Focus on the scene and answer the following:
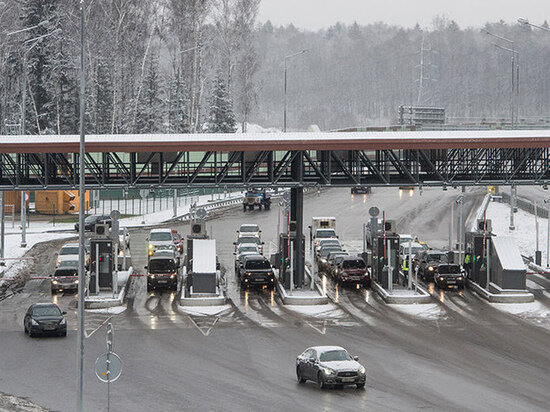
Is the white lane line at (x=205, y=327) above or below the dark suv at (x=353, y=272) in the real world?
below

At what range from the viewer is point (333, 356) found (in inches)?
1161

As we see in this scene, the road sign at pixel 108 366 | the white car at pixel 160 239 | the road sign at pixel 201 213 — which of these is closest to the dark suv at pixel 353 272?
the road sign at pixel 201 213

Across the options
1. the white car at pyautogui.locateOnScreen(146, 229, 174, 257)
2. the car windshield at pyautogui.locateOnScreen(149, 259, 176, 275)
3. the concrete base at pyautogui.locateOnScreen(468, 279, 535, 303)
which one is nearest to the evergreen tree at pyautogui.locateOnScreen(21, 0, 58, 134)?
the white car at pyautogui.locateOnScreen(146, 229, 174, 257)

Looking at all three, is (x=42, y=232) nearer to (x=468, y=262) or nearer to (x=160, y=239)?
(x=160, y=239)

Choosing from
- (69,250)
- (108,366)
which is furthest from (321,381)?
(69,250)

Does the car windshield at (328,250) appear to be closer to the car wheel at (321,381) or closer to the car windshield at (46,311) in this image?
the car windshield at (46,311)

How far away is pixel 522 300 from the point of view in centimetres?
4541

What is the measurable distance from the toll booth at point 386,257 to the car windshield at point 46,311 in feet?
53.8

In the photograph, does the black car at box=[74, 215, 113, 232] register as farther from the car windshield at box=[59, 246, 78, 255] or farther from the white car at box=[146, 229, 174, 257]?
the car windshield at box=[59, 246, 78, 255]

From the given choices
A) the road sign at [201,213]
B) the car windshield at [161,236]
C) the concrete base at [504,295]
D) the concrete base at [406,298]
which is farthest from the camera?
the car windshield at [161,236]

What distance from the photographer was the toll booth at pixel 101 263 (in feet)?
152

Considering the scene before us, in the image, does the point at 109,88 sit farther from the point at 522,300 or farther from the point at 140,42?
the point at 522,300

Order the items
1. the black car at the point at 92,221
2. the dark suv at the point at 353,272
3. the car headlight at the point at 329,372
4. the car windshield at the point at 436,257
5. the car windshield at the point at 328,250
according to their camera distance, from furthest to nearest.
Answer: the black car at the point at 92,221
the car windshield at the point at 328,250
the car windshield at the point at 436,257
the dark suv at the point at 353,272
the car headlight at the point at 329,372

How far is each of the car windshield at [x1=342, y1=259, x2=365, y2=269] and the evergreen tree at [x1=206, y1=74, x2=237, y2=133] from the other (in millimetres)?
59598
